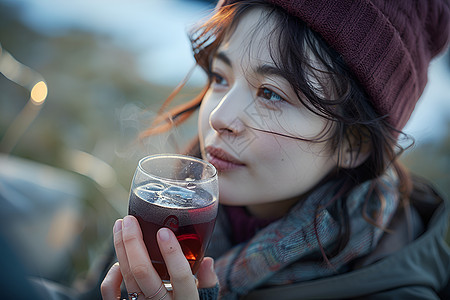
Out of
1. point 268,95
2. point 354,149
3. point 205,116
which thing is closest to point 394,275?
point 354,149

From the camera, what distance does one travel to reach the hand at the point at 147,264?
3.52ft

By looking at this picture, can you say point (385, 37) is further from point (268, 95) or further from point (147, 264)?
point (147, 264)

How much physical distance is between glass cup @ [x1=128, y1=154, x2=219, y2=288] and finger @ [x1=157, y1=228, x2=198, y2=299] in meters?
0.03

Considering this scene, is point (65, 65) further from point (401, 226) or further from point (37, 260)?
point (401, 226)

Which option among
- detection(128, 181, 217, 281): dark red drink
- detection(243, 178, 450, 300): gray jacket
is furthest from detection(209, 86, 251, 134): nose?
detection(243, 178, 450, 300): gray jacket

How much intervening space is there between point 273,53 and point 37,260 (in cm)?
169

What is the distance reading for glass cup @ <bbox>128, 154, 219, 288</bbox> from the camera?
3.49 ft

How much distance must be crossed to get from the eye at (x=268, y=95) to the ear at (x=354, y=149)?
0.38 m

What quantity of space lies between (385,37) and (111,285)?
1.32m

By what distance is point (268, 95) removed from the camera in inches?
55.3

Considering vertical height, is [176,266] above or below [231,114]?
below

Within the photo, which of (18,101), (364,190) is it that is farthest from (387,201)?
(18,101)

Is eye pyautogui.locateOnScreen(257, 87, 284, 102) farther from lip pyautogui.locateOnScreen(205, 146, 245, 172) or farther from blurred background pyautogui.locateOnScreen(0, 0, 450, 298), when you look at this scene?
blurred background pyautogui.locateOnScreen(0, 0, 450, 298)

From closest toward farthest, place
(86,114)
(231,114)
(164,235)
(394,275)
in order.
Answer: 1. (164,235)
2. (231,114)
3. (394,275)
4. (86,114)
